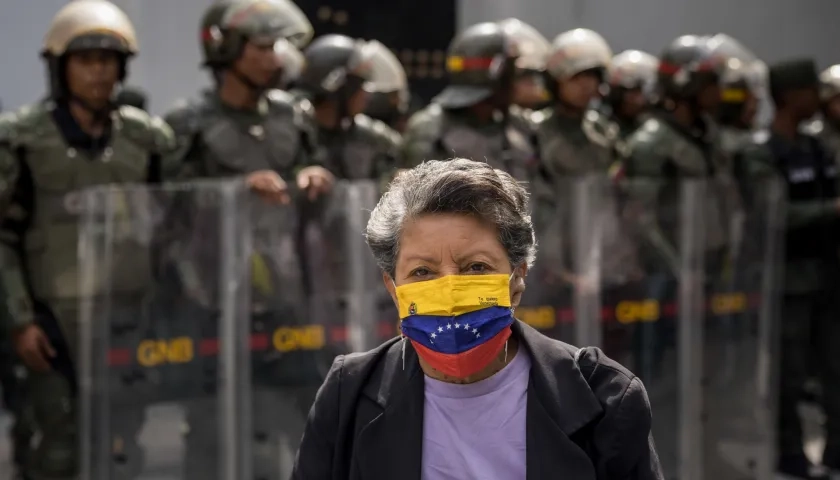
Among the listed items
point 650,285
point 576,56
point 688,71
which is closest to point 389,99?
point 576,56

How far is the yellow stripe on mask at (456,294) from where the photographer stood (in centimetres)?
219

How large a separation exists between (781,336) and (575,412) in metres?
4.60

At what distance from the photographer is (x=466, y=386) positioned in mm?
2273

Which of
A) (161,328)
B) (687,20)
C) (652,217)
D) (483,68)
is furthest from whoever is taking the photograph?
(687,20)

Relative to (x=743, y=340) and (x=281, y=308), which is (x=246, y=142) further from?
(x=743, y=340)

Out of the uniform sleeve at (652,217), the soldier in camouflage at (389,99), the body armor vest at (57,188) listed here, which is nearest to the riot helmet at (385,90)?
the soldier in camouflage at (389,99)

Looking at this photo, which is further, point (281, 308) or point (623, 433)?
point (281, 308)

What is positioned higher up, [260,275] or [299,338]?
[260,275]

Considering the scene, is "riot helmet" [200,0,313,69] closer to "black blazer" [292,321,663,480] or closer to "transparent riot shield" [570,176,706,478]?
"transparent riot shield" [570,176,706,478]

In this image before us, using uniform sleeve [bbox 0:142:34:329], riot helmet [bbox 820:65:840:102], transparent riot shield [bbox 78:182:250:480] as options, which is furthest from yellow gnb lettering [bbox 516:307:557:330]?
riot helmet [bbox 820:65:840:102]

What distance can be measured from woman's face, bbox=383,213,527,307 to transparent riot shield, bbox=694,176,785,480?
10.8 feet

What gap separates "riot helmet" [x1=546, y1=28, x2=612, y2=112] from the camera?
20.9ft

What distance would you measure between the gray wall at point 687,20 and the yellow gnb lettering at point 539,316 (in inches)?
175

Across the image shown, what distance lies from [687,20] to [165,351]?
612 cm
